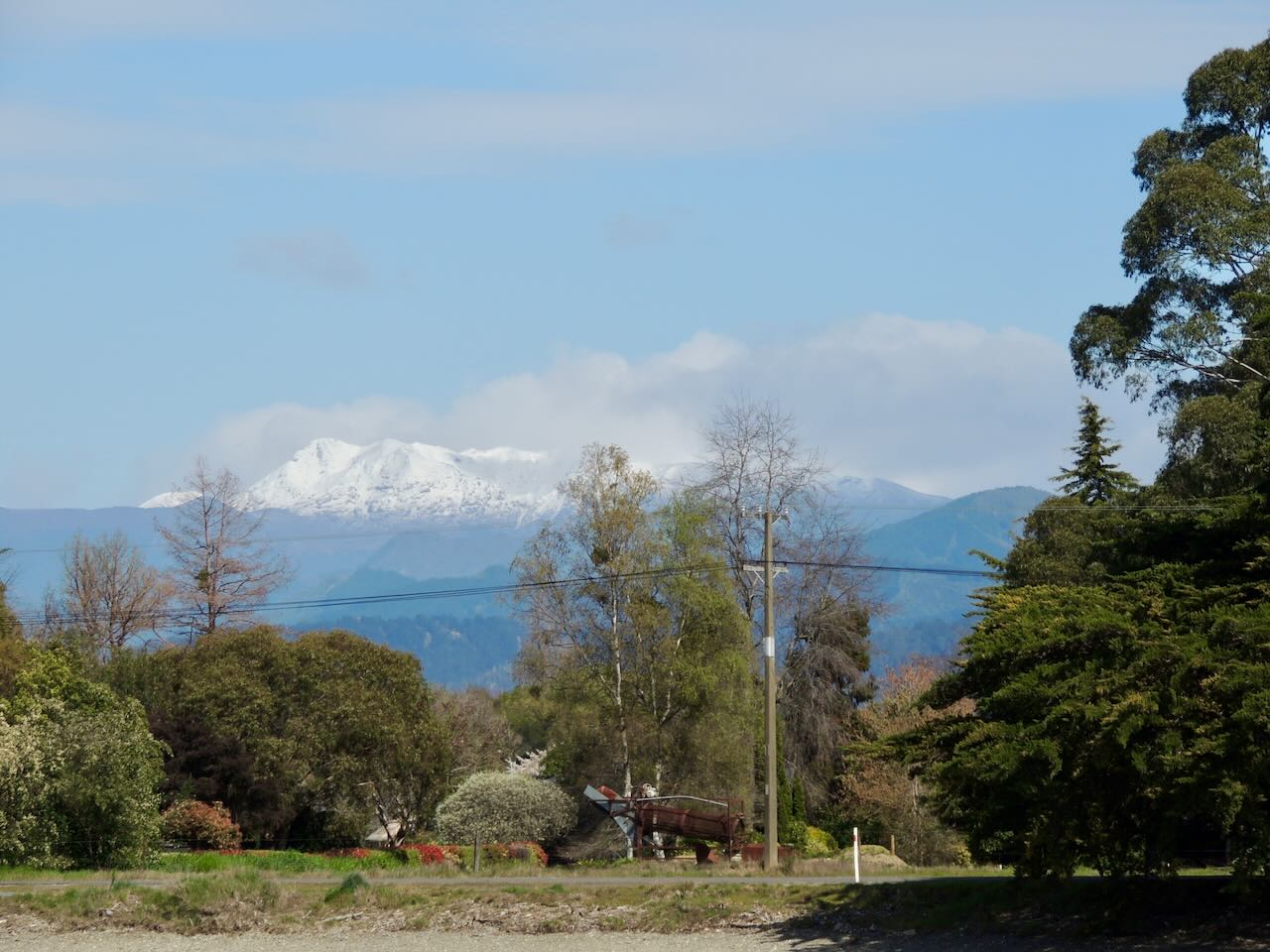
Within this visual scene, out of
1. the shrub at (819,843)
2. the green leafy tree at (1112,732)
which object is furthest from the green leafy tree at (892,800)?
the green leafy tree at (1112,732)

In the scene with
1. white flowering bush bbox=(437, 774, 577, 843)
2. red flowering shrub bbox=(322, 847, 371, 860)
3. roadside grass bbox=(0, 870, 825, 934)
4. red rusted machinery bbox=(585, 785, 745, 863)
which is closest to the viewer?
roadside grass bbox=(0, 870, 825, 934)

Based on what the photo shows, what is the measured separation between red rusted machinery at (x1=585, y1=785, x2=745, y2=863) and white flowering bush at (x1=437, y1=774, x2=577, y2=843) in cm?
223

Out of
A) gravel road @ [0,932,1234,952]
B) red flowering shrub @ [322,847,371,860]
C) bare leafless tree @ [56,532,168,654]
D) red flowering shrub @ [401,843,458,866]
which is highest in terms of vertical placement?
bare leafless tree @ [56,532,168,654]

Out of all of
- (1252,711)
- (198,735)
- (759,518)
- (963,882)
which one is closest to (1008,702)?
(1252,711)

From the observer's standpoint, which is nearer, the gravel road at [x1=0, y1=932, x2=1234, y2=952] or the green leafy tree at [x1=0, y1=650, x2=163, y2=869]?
the gravel road at [x1=0, y1=932, x2=1234, y2=952]

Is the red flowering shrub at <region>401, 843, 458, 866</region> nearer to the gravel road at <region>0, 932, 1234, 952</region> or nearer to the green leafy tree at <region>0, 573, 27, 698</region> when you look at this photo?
the gravel road at <region>0, 932, 1234, 952</region>

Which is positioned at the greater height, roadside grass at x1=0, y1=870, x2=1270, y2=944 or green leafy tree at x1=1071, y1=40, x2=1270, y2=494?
green leafy tree at x1=1071, y1=40, x2=1270, y2=494

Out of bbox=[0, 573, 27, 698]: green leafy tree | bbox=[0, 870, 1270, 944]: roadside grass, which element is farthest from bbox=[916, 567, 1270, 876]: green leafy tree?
bbox=[0, 573, 27, 698]: green leafy tree

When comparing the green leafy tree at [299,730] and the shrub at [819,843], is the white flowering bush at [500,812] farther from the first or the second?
the shrub at [819,843]

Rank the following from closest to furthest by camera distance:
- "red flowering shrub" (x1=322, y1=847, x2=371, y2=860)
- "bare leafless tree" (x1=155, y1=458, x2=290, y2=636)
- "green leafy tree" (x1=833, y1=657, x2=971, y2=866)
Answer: "red flowering shrub" (x1=322, y1=847, x2=371, y2=860)
"green leafy tree" (x1=833, y1=657, x2=971, y2=866)
"bare leafless tree" (x1=155, y1=458, x2=290, y2=636)

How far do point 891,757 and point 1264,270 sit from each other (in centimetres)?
2126

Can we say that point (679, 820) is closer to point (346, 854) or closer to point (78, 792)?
point (346, 854)

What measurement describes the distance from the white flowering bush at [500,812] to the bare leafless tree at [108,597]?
26552mm

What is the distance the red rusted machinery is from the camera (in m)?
42.3
